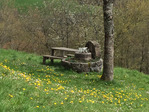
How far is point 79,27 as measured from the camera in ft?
89.7

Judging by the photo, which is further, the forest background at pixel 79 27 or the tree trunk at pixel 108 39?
the forest background at pixel 79 27

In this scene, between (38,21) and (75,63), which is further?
(38,21)

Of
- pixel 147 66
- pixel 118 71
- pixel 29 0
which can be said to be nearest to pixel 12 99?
pixel 118 71

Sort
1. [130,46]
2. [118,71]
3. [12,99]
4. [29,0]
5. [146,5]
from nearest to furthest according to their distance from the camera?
[12,99] → [118,71] → [146,5] → [130,46] → [29,0]

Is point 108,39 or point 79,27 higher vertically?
point 79,27

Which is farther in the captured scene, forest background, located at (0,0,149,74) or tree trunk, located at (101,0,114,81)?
forest background, located at (0,0,149,74)

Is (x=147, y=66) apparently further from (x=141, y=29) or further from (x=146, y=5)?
(x=146, y=5)

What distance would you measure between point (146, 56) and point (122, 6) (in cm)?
911

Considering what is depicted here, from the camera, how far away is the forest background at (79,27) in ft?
82.6

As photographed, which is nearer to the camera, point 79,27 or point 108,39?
point 108,39

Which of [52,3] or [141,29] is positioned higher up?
[52,3]

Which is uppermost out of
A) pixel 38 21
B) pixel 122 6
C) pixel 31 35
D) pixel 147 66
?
pixel 122 6

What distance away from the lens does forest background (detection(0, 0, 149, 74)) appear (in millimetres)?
25188

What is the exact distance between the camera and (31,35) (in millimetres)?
30953
